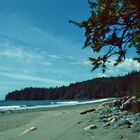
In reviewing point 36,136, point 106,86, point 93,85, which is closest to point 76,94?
point 93,85

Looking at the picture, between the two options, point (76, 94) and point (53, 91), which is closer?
point (76, 94)

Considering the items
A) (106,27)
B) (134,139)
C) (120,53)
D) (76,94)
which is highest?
(76,94)

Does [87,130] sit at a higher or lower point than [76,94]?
lower

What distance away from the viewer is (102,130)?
9.67 m

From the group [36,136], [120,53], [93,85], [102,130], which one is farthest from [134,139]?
[93,85]

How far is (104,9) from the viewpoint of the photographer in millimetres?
9023

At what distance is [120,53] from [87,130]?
2.36 metres

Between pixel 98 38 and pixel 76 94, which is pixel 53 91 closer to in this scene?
pixel 76 94

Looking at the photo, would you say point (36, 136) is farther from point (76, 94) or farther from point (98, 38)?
point (76, 94)

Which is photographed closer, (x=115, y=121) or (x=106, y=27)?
(x=106, y=27)

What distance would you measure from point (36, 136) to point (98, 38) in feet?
13.7

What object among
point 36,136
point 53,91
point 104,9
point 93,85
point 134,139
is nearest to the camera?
point 134,139

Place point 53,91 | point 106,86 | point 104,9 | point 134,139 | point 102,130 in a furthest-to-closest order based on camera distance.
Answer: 1. point 53,91
2. point 106,86
3. point 102,130
4. point 104,9
5. point 134,139

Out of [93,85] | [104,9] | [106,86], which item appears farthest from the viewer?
[93,85]
